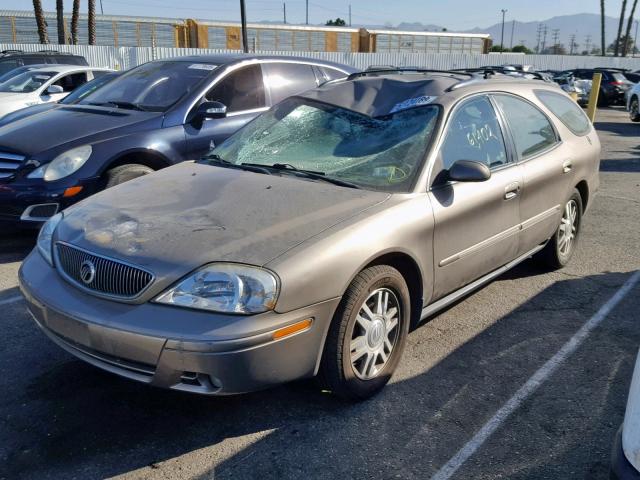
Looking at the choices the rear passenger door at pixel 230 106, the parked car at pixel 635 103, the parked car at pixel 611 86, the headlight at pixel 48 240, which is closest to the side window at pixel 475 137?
the headlight at pixel 48 240

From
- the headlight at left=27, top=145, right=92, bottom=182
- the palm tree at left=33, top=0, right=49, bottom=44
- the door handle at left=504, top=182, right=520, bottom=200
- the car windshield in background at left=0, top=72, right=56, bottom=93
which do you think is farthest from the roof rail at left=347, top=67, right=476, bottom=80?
the palm tree at left=33, top=0, right=49, bottom=44

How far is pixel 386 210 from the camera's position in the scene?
10.9 feet

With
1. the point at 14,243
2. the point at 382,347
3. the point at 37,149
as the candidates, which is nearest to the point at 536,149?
the point at 382,347

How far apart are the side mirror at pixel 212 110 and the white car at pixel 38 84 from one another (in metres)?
5.58

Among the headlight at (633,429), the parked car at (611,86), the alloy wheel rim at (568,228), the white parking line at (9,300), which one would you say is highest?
the headlight at (633,429)

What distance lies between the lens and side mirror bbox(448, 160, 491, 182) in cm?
358

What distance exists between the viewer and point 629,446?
6.45 feet

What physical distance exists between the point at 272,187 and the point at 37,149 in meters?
2.89

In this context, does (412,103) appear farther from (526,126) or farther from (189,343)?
(189,343)

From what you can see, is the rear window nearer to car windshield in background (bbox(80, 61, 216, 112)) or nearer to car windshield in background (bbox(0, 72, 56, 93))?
car windshield in background (bbox(80, 61, 216, 112))

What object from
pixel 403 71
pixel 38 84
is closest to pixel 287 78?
pixel 403 71

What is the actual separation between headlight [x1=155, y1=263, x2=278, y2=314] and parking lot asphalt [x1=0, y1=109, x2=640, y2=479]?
693 millimetres

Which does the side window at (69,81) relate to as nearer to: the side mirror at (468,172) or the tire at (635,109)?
the side mirror at (468,172)

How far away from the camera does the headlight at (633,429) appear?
192 centimetres
